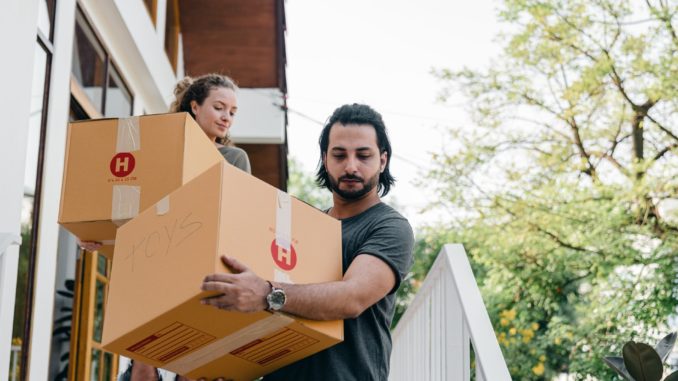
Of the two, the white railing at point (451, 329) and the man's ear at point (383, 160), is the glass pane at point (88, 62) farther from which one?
the man's ear at point (383, 160)

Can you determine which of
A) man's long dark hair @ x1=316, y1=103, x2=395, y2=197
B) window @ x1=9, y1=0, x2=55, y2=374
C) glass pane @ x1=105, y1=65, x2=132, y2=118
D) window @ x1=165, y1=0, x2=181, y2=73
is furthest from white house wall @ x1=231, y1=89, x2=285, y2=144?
man's long dark hair @ x1=316, y1=103, x2=395, y2=197

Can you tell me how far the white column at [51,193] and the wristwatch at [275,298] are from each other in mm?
2271

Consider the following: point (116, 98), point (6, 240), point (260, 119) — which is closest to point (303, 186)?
point (260, 119)

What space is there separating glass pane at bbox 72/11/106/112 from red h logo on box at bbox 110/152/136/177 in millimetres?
2587

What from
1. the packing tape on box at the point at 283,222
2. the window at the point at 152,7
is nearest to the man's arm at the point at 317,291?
the packing tape on box at the point at 283,222

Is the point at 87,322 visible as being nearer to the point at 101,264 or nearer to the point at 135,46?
the point at 101,264

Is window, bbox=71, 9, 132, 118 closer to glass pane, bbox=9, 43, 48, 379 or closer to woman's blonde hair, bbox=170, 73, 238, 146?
glass pane, bbox=9, 43, 48, 379

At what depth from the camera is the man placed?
1.66 metres

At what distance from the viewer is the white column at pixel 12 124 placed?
2900mm

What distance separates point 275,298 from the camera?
1.67 m

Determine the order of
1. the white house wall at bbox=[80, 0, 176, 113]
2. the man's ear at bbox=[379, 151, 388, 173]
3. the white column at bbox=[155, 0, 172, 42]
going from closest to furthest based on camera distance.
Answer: the man's ear at bbox=[379, 151, 388, 173] → the white house wall at bbox=[80, 0, 176, 113] → the white column at bbox=[155, 0, 172, 42]

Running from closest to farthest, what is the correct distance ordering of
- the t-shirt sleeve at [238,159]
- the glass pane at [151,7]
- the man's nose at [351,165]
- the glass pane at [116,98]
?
1. the man's nose at [351,165]
2. the t-shirt sleeve at [238,159]
3. the glass pane at [116,98]
4. the glass pane at [151,7]

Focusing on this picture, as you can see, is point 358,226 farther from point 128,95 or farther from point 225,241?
point 128,95

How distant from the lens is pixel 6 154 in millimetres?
2938
